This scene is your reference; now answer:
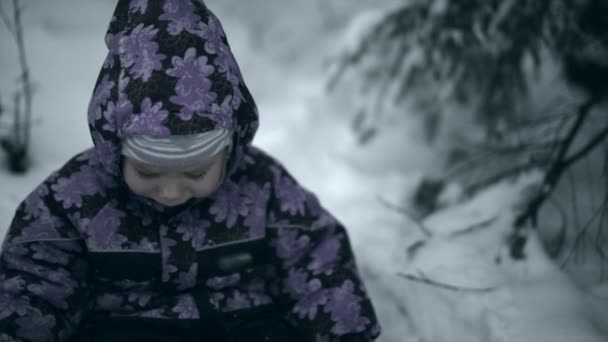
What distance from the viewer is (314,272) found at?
51.6 inches

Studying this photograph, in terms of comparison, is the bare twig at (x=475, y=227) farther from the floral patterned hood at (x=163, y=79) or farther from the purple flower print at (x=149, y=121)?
the purple flower print at (x=149, y=121)

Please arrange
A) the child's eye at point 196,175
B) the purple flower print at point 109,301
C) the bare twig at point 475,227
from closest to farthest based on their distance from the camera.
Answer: the child's eye at point 196,175, the purple flower print at point 109,301, the bare twig at point 475,227

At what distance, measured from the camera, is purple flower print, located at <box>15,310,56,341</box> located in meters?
1.05

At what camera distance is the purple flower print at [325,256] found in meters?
1.31

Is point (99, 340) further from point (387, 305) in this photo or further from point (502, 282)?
point (502, 282)

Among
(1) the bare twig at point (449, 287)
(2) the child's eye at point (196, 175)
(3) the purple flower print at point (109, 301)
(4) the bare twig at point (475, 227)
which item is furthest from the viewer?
(4) the bare twig at point (475, 227)

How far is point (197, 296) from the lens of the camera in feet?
3.98

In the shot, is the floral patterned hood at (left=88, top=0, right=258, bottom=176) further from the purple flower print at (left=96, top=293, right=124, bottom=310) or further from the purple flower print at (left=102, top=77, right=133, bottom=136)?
the purple flower print at (left=96, top=293, right=124, bottom=310)

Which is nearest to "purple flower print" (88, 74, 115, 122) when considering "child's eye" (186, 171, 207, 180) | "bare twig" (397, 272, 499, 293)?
"child's eye" (186, 171, 207, 180)

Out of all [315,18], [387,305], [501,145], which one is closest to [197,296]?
[387,305]

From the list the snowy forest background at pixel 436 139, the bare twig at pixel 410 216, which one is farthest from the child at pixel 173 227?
the bare twig at pixel 410 216

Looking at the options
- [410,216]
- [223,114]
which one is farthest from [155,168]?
[410,216]

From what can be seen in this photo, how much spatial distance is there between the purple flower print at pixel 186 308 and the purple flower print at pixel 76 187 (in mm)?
335

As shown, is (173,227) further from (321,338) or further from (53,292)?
(321,338)
